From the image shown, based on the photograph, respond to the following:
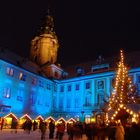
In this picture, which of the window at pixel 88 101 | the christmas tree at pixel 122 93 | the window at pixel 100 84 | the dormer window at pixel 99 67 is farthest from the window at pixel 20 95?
the christmas tree at pixel 122 93

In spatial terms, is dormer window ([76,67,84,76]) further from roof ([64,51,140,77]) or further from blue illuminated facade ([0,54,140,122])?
blue illuminated facade ([0,54,140,122])

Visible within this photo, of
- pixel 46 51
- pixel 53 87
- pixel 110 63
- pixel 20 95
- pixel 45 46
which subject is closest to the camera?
Result: pixel 20 95

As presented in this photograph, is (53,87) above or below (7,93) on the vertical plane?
above

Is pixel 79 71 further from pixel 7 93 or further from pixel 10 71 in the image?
pixel 7 93

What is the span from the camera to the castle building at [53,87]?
155ft

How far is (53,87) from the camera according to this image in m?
58.9

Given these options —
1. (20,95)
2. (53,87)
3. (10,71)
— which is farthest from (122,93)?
(53,87)

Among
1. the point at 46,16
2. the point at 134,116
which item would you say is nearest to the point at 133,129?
the point at 134,116

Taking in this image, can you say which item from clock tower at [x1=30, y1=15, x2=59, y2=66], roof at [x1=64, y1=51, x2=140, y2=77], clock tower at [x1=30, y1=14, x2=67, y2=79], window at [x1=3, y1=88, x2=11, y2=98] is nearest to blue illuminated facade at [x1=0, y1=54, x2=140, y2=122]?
window at [x1=3, y1=88, x2=11, y2=98]

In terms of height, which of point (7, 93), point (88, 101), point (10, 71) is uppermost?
point (10, 71)

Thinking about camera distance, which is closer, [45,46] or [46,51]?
[46,51]

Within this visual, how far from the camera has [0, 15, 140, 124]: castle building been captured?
4722 centimetres

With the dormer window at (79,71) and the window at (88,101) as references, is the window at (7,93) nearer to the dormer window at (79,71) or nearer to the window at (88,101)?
the window at (88,101)

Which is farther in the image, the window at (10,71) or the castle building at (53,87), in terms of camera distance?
the castle building at (53,87)
